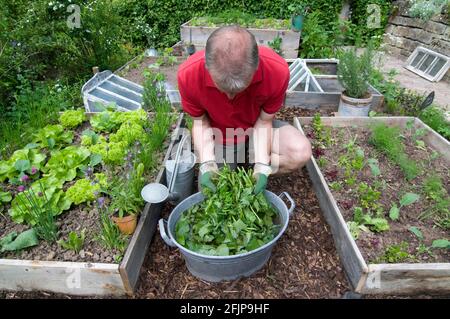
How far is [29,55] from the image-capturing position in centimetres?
362

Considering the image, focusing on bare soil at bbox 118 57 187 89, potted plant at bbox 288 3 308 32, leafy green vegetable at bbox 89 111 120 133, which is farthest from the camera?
potted plant at bbox 288 3 308 32

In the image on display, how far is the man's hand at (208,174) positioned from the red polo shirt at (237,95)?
1.09ft

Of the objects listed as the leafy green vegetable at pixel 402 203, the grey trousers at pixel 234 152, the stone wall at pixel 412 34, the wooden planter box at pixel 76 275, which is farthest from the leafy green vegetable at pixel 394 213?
the stone wall at pixel 412 34

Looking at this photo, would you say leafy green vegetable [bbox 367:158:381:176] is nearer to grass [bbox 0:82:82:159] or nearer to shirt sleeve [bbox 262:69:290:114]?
shirt sleeve [bbox 262:69:290:114]

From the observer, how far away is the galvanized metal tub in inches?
64.1

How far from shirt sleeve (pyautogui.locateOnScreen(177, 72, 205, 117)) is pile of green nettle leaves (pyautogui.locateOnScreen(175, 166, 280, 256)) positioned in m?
0.51

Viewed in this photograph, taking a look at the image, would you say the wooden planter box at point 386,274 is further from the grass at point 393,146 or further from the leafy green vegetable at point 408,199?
the grass at point 393,146

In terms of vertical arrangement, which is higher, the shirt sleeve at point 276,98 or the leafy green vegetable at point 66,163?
the shirt sleeve at point 276,98

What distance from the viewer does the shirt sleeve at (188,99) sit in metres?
2.00

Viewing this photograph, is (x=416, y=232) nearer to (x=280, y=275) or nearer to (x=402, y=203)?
(x=402, y=203)

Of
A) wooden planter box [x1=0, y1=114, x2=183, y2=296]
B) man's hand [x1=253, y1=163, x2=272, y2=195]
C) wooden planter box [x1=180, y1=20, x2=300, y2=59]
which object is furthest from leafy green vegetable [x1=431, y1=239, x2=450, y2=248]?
wooden planter box [x1=180, y1=20, x2=300, y2=59]

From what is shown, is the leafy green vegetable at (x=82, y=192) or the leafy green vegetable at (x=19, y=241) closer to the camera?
the leafy green vegetable at (x=19, y=241)

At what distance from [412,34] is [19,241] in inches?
247

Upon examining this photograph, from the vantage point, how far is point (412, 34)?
5.41m
